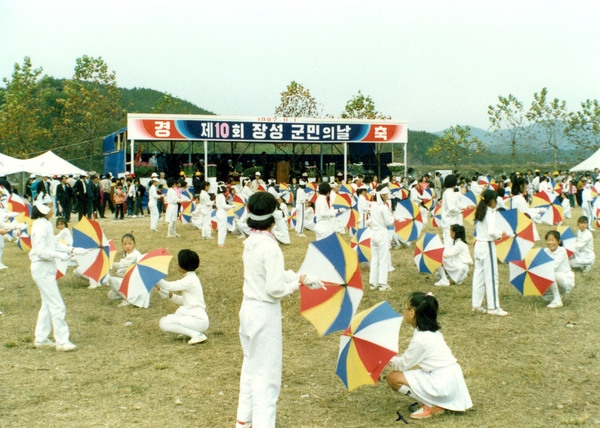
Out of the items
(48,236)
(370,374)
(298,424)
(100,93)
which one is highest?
(100,93)

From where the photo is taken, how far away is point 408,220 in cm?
1327

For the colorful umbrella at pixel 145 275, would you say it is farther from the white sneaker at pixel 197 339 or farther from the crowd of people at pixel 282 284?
the white sneaker at pixel 197 339

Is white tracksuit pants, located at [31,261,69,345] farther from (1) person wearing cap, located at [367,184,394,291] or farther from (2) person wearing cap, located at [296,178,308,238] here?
(2) person wearing cap, located at [296,178,308,238]

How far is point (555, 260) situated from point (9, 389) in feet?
25.4

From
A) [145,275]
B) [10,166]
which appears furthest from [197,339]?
[10,166]

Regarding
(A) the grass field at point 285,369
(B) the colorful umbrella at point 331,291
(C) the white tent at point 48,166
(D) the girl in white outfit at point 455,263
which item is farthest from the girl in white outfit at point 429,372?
(C) the white tent at point 48,166

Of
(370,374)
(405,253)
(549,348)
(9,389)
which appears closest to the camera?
(370,374)

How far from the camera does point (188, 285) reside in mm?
7992

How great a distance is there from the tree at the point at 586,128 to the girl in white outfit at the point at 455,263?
33.9 metres

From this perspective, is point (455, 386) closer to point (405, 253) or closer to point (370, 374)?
point (370, 374)

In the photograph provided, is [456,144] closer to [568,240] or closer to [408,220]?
[408,220]

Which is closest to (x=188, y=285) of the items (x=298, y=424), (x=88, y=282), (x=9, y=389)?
(x=9, y=389)

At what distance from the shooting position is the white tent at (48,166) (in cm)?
2988

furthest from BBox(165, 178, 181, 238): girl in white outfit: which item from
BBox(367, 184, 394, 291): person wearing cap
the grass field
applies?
BBox(367, 184, 394, 291): person wearing cap
